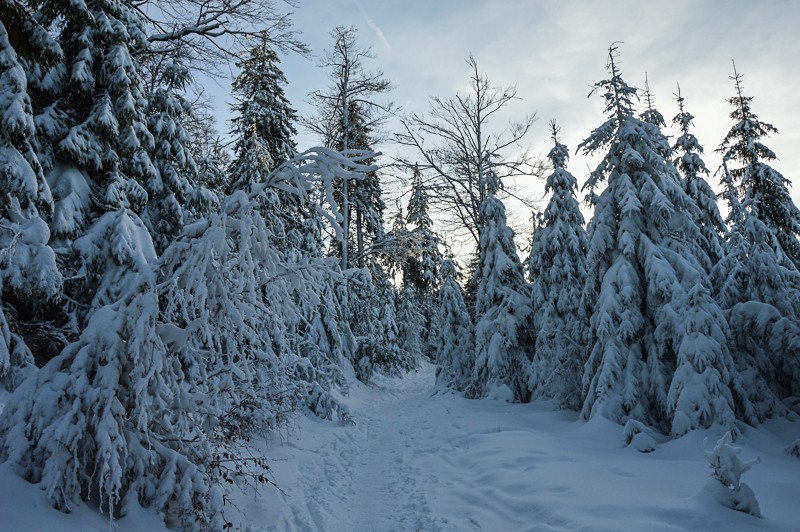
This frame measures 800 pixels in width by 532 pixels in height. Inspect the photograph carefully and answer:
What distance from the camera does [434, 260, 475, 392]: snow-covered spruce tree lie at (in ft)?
60.7

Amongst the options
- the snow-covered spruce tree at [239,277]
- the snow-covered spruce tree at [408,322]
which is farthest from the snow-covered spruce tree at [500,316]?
the snow-covered spruce tree at [408,322]

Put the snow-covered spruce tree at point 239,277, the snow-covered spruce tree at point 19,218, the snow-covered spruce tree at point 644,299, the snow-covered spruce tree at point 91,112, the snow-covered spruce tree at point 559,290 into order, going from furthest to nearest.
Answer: the snow-covered spruce tree at point 559,290 < the snow-covered spruce tree at point 644,299 < the snow-covered spruce tree at point 91,112 < the snow-covered spruce tree at point 19,218 < the snow-covered spruce tree at point 239,277

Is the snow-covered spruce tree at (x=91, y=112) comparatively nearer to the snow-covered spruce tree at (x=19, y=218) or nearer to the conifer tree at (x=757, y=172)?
the snow-covered spruce tree at (x=19, y=218)

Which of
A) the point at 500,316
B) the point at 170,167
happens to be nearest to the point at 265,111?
the point at 170,167

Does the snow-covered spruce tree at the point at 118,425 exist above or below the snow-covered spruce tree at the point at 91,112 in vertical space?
below

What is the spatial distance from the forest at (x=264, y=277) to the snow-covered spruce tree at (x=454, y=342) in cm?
11

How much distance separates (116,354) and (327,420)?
8555 mm

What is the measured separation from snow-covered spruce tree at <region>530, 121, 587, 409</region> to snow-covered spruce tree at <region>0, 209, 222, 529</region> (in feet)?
35.5

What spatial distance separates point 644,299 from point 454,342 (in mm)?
10038

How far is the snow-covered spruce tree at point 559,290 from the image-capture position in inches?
505

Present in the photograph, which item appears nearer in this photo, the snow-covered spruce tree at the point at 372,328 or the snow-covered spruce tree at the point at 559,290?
the snow-covered spruce tree at the point at 559,290

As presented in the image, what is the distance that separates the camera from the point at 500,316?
51.9ft

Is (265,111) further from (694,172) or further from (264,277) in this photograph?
(694,172)

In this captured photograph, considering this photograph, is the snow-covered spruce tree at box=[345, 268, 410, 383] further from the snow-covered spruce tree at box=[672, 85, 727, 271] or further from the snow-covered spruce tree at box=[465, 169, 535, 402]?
the snow-covered spruce tree at box=[672, 85, 727, 271]
